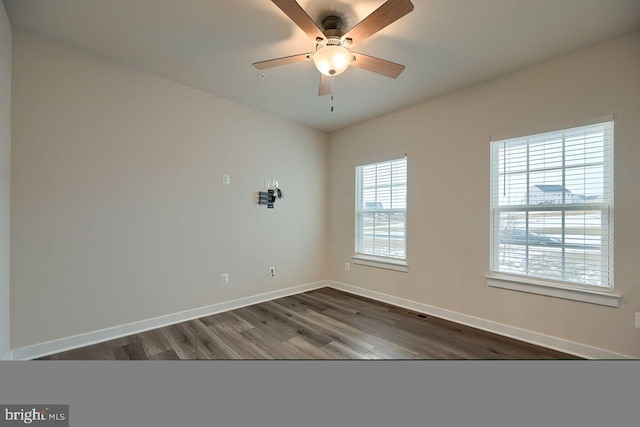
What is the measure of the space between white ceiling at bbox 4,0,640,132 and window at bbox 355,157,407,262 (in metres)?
1.16

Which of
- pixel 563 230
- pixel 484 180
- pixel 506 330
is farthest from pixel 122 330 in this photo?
pixel 563 230

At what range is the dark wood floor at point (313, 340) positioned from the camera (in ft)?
6.92

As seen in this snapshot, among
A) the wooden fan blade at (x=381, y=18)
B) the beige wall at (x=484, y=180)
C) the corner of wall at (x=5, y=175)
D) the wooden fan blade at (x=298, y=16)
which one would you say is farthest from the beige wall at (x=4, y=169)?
the beige wall at (x=484, y=180)

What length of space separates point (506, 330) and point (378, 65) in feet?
8.74

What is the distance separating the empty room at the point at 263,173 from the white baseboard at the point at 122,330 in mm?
17

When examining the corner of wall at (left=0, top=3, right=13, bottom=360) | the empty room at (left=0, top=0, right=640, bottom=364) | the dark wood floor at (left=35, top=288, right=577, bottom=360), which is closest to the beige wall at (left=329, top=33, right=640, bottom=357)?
the empty room at (left=0, top=0, right=640, bottom=364)

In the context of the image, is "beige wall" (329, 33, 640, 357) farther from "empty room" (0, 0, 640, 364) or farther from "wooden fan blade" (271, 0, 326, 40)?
"wooden fan blade" (271, 0, 326, 40)

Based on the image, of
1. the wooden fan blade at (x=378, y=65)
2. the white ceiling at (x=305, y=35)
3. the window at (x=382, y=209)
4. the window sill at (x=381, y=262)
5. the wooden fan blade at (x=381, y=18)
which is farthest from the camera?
the window at (x=382, y=209)

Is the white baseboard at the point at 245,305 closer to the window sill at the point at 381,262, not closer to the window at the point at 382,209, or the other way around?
the window sill at the point at 381,262

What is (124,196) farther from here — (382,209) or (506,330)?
(506,330)

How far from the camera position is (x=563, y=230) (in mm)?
2256

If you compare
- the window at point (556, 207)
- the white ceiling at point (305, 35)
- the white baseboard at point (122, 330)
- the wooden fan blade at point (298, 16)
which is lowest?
the white baseboard at point (122, 330)

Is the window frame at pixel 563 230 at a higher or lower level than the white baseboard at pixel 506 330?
higher

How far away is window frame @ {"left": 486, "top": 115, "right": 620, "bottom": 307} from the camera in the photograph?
204cm
